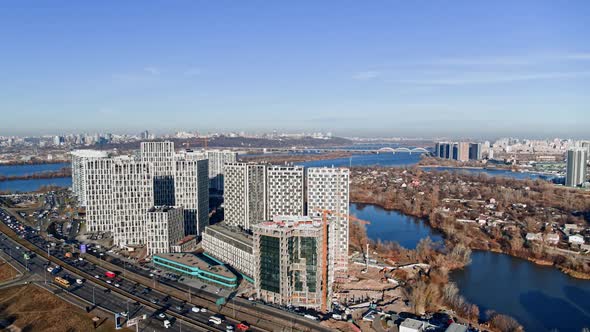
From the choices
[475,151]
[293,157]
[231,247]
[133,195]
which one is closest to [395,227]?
[231,247]

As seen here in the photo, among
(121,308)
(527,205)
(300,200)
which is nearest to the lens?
(121,308)

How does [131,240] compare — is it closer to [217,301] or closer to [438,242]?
[217,301]

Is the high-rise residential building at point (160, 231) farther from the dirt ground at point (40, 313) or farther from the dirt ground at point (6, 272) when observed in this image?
the dirt ground at point (6, 272)

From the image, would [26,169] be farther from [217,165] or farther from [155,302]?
[155,302]

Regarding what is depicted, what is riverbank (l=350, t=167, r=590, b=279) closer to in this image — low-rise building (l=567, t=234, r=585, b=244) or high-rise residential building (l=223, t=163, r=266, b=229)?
low-rise building (l=567, t=234, r=585, b=244)

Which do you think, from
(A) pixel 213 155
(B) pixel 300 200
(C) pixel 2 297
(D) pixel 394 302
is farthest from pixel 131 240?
(A) pixel 213 155

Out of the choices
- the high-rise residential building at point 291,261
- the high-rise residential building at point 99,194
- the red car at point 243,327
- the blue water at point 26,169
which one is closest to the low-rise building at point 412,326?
the high-rise residential building at point 291,261

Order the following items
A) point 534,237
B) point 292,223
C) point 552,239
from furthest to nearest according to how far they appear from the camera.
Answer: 1. point 534,237
2. point 552,239
3. point 292,223
